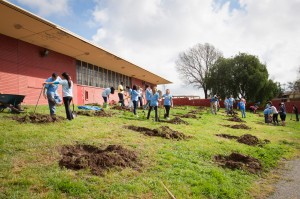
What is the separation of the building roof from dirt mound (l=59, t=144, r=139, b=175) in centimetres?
843

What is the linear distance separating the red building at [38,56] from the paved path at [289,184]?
41.0 feet

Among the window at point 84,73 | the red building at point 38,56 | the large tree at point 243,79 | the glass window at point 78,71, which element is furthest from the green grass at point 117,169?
the large tree at point 243,79

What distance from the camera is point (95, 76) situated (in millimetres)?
24281

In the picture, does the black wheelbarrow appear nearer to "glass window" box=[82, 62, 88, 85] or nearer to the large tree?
"glass window" box=[82, 62, 88, 85]

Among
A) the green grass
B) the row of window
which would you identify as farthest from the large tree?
the green grass

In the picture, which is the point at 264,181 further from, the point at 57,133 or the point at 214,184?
the point at 57,133

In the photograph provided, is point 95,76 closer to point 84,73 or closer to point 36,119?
point 84,73

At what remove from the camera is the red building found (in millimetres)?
13207

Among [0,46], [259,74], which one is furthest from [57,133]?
[259,74]

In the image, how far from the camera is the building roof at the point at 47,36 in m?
12.0

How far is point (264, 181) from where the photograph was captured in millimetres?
6324

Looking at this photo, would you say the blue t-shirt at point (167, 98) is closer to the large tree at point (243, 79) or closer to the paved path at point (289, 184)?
the paved path at point (289, 184)

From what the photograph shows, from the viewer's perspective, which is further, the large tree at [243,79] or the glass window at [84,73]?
the large tree at [243,79]

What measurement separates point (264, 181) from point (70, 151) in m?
5.09
